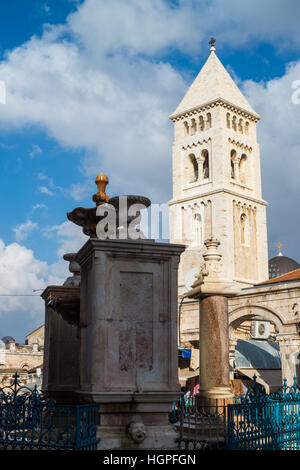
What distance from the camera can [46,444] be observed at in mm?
5742

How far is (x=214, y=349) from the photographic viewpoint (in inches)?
425

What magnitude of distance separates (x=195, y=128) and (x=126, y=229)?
4841 centimetres

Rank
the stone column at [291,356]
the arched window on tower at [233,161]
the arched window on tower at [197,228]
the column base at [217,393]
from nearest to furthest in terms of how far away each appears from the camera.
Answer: the column base at [217,393], the stone column at [291,356], the arched window on tower at [197,228], the arched window on tower at [233,161]

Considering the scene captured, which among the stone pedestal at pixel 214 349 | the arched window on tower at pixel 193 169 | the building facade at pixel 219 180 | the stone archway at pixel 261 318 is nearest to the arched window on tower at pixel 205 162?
the building facade at pixel 219 180

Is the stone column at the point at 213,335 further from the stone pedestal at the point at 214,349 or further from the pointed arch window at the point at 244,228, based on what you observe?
the pointed arch window at the point at 244,228

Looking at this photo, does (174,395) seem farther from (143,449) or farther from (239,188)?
(239,188)

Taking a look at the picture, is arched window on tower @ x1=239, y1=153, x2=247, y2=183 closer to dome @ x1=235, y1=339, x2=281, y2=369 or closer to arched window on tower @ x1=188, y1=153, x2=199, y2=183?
arched window on tower @ x1=188, y1=153, x2=199, y2=183

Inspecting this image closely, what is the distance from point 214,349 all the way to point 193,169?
44282 millimetres

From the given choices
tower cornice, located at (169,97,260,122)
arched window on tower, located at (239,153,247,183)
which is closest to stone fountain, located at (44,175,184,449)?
tower cornice, located at (169,97,260,122)

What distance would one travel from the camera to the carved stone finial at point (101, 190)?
26.7 feet

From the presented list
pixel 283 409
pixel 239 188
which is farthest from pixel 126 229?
pixel 239 188

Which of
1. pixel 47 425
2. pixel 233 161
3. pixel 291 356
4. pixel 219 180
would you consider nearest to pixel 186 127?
pixel 233 161

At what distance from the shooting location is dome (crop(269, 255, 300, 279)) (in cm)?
5966

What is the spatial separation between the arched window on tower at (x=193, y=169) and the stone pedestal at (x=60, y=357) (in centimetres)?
4532
